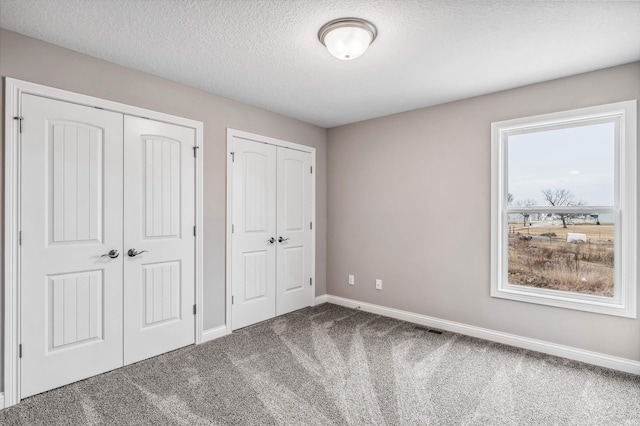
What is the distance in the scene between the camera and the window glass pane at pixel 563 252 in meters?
2.84

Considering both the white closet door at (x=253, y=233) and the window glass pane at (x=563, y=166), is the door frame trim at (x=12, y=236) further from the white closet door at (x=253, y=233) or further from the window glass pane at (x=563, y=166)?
the window glass pane at (x=563, y=166)

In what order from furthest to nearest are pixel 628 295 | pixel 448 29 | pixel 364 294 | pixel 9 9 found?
pixel 364 294
pixel 628 295
pixel 448 29
pixel 9 9

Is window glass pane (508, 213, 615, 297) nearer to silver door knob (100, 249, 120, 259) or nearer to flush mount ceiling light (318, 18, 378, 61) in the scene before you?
flush mount ceiling light (318, 18, 378, 61)

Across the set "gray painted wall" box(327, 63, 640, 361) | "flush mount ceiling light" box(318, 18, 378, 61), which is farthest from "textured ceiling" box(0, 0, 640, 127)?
"gray painted wall" box(327, 63, 640, 361)

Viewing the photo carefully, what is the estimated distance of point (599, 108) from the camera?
9.04ft

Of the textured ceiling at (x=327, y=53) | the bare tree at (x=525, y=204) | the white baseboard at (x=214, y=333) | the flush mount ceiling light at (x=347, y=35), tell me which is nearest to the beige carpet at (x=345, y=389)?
the white baseboard at (x=214, y=333)

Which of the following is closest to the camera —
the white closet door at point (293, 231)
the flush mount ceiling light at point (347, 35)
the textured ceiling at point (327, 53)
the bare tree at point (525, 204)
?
the textured ceiling at point (327, 53)

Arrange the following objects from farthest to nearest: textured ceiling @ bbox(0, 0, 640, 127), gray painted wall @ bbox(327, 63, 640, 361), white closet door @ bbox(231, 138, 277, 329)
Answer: white closet door @ bbox(231, 138, 277, 329), gray painted wall @ bbox(327, 63, 640, 361), textured ceiling @ bbox(0, 0, 640, 127)

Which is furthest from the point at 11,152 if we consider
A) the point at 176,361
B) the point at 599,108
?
the point at 599,108

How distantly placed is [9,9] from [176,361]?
274 centimetres

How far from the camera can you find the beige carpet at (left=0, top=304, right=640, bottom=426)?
2.09 m

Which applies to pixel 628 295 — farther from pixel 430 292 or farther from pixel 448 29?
pixel 448 29

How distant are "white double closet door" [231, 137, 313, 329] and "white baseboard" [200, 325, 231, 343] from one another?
0.41 ft

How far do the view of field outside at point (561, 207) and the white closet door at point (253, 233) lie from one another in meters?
2.63
